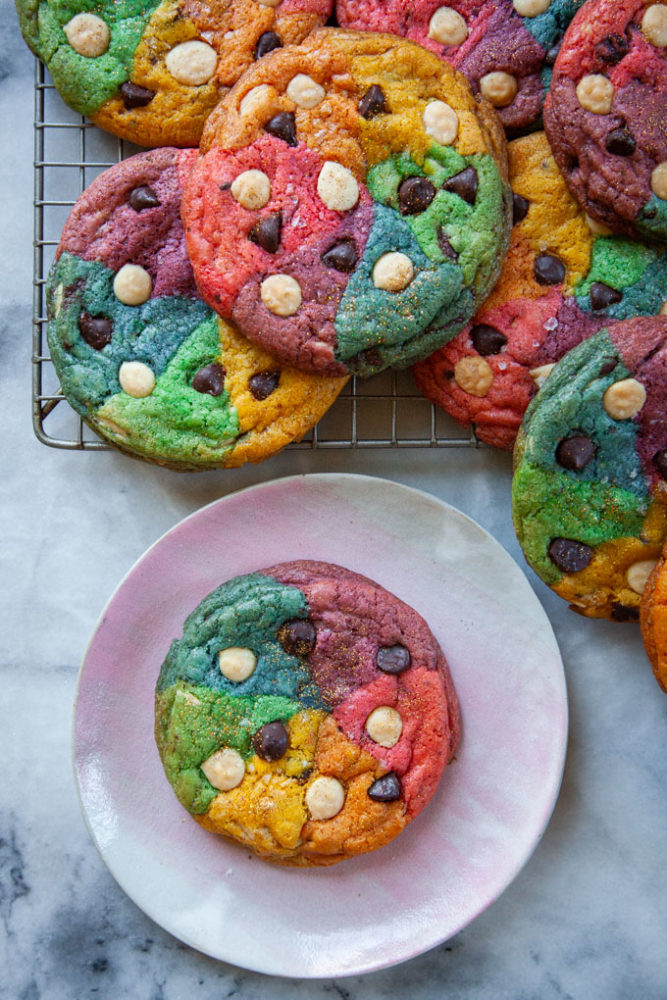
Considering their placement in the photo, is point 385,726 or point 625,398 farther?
point 385,726

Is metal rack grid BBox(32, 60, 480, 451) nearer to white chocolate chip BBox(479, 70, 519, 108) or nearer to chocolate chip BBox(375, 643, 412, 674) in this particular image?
chocolate chip BBox(375, 643, 412, 674)

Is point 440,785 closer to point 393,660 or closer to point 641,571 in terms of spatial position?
point 393,660

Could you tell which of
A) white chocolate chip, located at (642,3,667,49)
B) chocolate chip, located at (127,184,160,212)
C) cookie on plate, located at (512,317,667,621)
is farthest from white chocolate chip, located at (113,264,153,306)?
white chocolate chip, located at (642,3,667,49)

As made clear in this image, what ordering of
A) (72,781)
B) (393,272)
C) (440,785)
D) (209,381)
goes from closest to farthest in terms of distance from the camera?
(393,272)
(209,381)
(440,785)
(72,781)

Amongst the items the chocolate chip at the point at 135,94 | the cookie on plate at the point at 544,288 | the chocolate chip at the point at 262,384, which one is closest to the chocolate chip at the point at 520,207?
the cookie on plate at the point at 544,288

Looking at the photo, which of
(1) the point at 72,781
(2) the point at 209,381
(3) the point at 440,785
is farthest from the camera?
(1) the point at 72,781

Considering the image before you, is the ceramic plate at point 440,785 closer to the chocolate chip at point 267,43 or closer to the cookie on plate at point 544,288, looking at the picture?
the cookie on plate at point 544,288

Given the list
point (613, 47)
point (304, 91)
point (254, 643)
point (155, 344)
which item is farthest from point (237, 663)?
point (613, 47)
